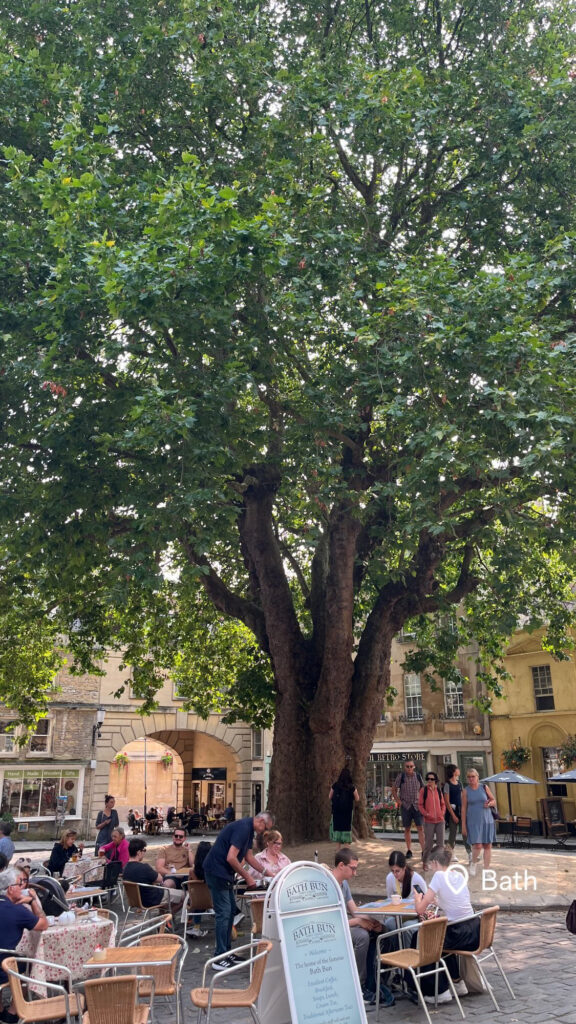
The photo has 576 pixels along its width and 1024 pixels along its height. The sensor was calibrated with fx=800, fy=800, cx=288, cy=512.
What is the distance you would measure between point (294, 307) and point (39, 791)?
25.6 m

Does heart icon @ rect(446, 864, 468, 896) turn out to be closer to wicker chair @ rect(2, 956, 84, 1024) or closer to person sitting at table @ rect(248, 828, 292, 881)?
person sitting at table @ rect(248, 828, 292, 881)

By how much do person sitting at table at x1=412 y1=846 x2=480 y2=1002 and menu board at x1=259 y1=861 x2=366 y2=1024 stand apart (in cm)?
134

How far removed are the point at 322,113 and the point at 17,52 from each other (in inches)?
181

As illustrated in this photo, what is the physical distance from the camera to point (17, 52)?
38.9ft

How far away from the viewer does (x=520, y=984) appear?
752 centimetres

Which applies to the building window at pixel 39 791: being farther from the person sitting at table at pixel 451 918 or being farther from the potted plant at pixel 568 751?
the person sitting at table at pixel 451 918

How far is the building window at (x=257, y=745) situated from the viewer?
125 ft

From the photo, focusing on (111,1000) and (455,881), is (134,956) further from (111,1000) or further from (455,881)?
(455,881)

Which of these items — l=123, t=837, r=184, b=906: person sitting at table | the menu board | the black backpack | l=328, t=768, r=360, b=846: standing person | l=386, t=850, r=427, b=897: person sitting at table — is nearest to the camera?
the menu board

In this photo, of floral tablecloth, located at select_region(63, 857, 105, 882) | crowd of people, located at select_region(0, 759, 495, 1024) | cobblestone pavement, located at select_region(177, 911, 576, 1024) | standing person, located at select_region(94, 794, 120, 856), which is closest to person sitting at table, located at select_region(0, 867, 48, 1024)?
crowd of people, located at select_region(0, 759, 495, 1024)

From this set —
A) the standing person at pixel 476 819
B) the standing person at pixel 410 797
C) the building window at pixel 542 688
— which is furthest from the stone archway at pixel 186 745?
the standing person at pixel 476 819

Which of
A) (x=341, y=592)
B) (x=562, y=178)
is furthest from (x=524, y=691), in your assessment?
(x=562, y=178)

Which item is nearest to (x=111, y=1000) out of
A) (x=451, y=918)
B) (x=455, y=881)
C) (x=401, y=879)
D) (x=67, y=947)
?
(x=67, y=947)

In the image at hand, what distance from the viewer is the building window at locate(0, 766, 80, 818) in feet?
97.9
